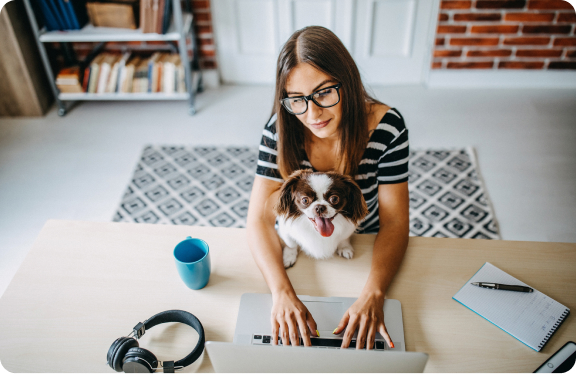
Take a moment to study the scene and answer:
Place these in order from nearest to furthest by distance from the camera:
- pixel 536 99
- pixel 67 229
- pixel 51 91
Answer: pixel 67 229, pixel 536 99, pixel 51 91

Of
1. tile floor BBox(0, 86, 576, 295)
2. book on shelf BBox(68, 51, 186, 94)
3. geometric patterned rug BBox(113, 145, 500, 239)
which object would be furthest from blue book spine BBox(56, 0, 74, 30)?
geometric patterned rug BBox(113, 145, 500, 239)

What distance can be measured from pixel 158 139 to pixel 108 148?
35 centimetres

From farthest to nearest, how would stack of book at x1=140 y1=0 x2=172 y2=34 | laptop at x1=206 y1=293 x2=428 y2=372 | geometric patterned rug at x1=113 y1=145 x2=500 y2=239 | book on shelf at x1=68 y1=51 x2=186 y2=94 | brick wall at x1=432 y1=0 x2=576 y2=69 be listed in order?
book on shelf at x1=68 y1=51 x2=186 y2=94 → brick wall at x1=432 y1=0 x2=576 y2=69 → stack of book at x1=140 y1=0 x2=172 y2=34 → geometric patterned rug at x1=113 y1=145 x2=500 y2=239 → laptop at x1=206 y1=293 x2=428 y2=372

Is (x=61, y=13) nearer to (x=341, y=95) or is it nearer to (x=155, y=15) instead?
(x=155, y=15)

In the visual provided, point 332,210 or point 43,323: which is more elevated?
point 332,210

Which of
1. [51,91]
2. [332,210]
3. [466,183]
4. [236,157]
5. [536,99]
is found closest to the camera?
[332,210]

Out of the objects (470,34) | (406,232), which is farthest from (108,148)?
(470,34)

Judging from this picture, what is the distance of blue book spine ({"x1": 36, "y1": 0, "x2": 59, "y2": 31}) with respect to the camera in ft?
8.79

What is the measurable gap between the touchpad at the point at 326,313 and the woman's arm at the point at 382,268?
0.10ft

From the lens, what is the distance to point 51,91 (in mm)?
3299

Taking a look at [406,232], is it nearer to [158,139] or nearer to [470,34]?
[158,139]

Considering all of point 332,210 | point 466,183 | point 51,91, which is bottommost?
point 466,183

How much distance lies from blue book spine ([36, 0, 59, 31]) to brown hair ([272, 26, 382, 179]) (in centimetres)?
249

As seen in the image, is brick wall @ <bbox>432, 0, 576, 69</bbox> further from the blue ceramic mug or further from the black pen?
the blue ceramic mug
